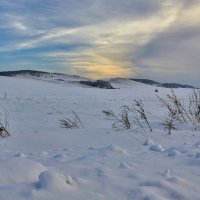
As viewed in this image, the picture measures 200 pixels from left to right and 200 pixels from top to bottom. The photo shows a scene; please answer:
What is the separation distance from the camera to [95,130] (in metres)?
6.85

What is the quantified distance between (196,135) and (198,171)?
8.69 feet

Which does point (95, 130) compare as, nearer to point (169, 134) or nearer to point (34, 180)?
point (169, 134)

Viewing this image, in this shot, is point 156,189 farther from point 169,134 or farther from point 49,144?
point 169,134

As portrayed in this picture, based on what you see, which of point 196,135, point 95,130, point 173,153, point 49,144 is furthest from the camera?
point 95,130

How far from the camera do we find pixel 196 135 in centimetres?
631

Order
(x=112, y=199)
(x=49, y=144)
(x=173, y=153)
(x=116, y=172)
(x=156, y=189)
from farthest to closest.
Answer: (x=49, y=144)
(x=173, y=153)
(x=116, y=172)
(x=156, y=189)
(x=112, y=199)

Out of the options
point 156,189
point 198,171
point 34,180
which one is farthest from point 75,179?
point 198,171

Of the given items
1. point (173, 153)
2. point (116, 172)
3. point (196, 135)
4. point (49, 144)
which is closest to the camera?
point (116, 172)

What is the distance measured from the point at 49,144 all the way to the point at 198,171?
2.63 metres

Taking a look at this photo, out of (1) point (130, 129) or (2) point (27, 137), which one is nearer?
(2) point (27, 137)

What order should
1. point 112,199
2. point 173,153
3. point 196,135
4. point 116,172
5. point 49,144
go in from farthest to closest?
point 196,135 < point 49,144 < point 173,153 < point 116,172 < point 112,199

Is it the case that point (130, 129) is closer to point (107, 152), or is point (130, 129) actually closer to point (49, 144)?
point (49, 144)

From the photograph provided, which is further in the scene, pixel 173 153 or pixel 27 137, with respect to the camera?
pixel 27 137

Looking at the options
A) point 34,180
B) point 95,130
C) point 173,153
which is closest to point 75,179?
point 34,180
